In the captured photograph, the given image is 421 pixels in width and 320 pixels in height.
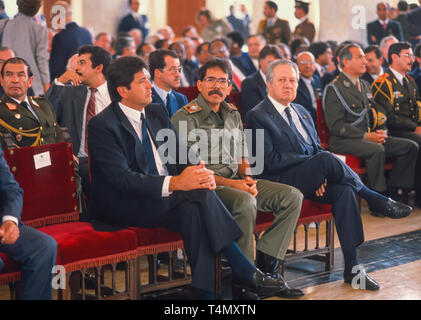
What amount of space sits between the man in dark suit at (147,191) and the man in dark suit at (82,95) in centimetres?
75

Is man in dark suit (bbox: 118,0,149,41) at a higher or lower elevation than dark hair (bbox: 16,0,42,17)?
higher

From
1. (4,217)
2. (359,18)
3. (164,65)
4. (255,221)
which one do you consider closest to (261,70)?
(164,65)

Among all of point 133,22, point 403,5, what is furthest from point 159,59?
point 403,5

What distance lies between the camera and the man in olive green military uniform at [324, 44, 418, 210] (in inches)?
200

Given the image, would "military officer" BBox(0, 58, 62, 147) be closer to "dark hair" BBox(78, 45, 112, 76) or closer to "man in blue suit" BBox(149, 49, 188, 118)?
"dark hair" BBox(78, 45, 112, 76)

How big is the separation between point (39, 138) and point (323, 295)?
164 cm

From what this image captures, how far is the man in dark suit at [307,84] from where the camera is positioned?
5625 millimetres

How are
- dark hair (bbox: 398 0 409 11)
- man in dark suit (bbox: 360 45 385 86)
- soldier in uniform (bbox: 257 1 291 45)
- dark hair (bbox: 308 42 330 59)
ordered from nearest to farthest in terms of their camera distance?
man in dark suit (bbox: 360 45 385 86)
dark hair (bbox: 308 42 330 59)
soldier in uniform (bbox: 257 1 291 45)
dark hair (bbox: 398 0 409 11)

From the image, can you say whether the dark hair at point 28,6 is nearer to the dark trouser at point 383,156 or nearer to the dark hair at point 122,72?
the dark hair at point 122,72

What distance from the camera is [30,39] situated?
17.8ft

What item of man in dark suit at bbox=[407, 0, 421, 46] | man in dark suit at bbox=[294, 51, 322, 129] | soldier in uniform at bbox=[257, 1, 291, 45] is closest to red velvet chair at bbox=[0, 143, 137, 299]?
man in dark suit at bbox=[294, 51, 322, 129]

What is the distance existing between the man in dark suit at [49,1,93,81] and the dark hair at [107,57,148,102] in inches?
110

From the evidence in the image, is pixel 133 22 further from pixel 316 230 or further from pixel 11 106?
pixel 316 230
